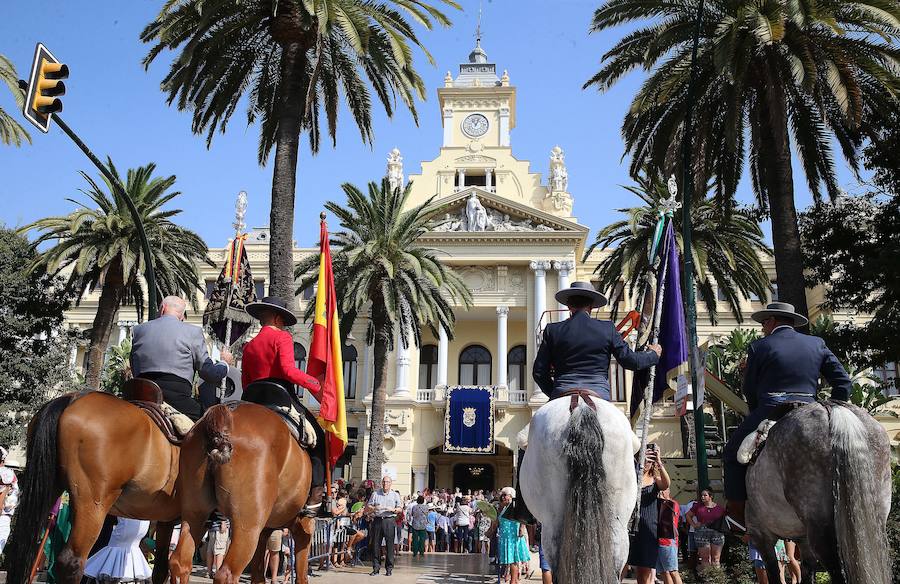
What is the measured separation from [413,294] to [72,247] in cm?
1139

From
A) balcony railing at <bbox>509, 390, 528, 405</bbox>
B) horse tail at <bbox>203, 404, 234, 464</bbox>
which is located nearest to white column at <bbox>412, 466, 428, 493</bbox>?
balcony railing at <bbox>509, 390, 528, 405</bbox>

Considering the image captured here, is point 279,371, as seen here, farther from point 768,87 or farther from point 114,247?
point 114,247

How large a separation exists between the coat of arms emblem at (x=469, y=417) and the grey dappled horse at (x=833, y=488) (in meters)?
35.0

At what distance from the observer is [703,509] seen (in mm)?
14336

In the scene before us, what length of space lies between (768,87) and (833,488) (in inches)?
504

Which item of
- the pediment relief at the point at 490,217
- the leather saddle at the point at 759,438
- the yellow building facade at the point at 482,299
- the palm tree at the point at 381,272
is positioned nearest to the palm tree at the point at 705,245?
the palm tree at the point at 381,272

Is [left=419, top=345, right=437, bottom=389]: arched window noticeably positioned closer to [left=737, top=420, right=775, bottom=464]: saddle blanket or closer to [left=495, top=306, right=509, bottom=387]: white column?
[left=495, top=306, right=509, bottom=387]: white column

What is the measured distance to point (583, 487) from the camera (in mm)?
4711

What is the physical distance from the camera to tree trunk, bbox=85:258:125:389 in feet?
79.6

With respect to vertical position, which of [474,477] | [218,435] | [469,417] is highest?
[469,417]

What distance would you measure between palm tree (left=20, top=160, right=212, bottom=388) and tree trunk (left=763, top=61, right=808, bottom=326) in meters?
18.7

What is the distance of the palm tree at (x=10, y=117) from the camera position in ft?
59.8

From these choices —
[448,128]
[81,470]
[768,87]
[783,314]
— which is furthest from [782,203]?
[448,128]

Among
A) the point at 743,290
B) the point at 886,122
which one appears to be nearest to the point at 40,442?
the point at 886,122
